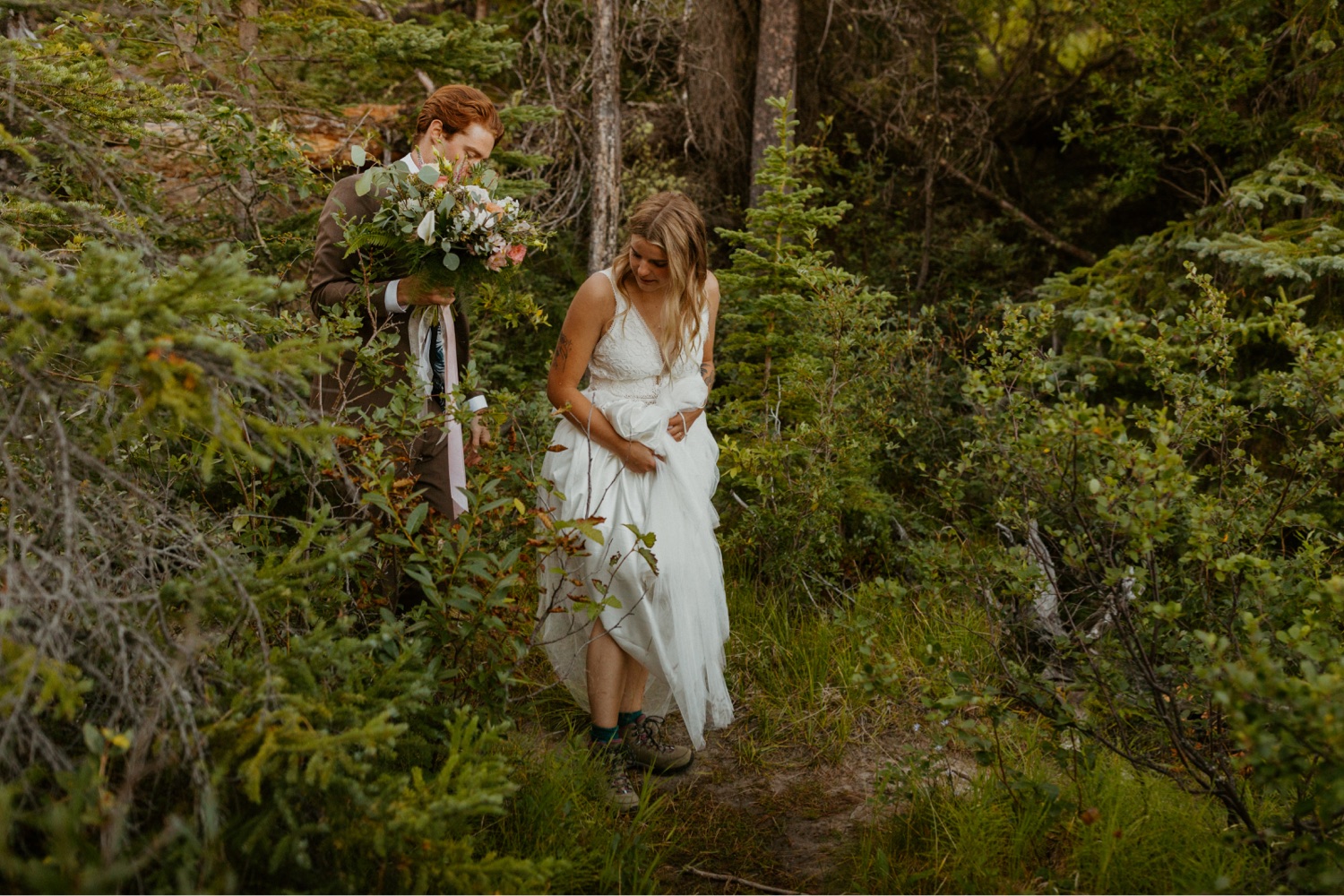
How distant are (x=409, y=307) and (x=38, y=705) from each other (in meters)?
2.08

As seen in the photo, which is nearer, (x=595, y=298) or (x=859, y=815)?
(x=859, y=815)

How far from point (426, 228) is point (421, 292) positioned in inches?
12.4

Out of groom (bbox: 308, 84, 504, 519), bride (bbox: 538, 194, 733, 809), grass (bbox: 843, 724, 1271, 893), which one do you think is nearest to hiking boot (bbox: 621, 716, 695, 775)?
bride (bbox: 538, 194, 733, 809)

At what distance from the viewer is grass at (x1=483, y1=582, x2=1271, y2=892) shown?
2.76m

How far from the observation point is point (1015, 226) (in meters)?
8.83

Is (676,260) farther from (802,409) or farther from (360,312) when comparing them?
(802,409)

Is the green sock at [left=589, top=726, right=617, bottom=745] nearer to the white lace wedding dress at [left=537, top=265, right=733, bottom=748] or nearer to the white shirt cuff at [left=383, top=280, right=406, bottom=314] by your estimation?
the white lace wedding dress at [left=537, top=265, right=733, bottom=748]

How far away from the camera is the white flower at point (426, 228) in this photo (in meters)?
3.02

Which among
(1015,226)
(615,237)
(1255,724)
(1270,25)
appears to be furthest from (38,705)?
(1015,226)

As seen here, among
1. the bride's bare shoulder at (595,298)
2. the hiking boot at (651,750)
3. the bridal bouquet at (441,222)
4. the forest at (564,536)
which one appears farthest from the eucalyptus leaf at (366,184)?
the hiking boot at (651,750)

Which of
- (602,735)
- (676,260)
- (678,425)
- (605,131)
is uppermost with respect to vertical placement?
(605,131)

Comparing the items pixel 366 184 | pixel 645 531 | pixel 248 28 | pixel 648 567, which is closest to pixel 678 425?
pixel 645 531

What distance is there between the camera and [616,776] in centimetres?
337

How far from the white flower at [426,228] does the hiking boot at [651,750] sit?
6.53 ft
